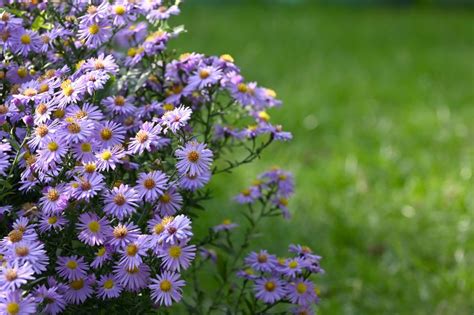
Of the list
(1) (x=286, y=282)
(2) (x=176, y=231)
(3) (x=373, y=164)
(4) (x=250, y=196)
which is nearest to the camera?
(2) (x=176, y=231)

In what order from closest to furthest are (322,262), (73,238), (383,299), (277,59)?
(73,238)
(383,299)
(322,262)
(277,59)

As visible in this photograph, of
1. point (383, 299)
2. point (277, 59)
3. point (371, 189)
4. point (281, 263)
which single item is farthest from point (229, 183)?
point (277, 59)

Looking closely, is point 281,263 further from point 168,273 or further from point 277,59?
point 277,59

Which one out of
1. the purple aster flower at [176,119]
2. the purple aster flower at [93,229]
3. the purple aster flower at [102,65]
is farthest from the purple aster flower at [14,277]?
the purple aster flower at [102,65]

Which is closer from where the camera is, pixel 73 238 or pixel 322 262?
pixel 73 238

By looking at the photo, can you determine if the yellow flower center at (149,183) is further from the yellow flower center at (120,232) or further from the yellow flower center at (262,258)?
the yellow flower center at (262,258)

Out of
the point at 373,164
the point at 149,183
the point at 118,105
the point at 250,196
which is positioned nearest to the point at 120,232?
the point at 149,183

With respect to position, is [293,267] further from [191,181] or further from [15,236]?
[15,236]
